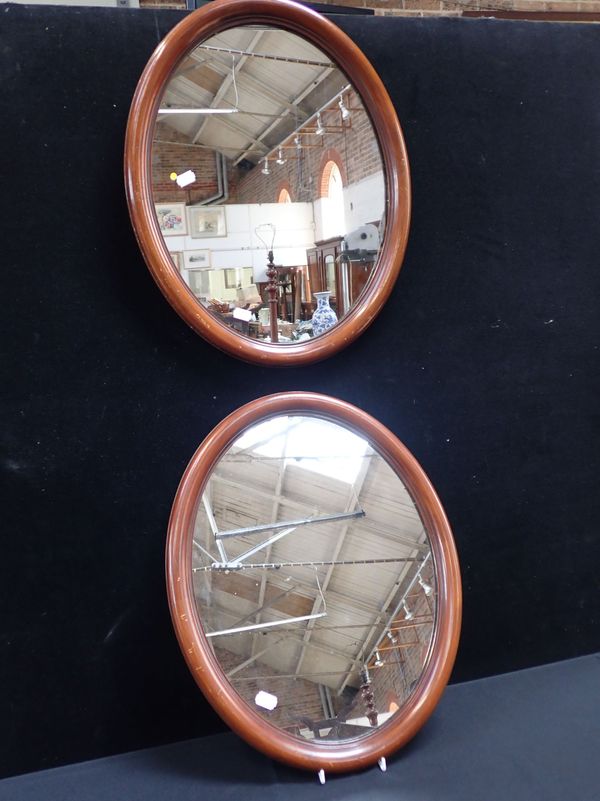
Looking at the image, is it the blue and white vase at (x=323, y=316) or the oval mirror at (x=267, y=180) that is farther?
the blue and white vase at (x=323, y=316)

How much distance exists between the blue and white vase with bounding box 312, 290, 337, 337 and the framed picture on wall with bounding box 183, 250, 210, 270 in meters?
0.21

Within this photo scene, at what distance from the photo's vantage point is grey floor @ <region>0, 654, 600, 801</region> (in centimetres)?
121

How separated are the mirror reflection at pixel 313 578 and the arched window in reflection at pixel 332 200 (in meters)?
0.35

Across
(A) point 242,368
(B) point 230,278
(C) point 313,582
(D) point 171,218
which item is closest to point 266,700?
(C) point 313,582

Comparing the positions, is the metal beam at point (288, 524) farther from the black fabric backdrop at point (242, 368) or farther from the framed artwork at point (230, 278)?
the framed artwork at point (230, 278)

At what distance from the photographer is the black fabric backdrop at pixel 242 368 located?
1.24m

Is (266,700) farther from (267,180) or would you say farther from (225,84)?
(225,84)

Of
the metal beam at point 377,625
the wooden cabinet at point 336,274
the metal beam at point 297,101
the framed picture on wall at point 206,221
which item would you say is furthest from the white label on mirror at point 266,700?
the metal beam at point 297,101

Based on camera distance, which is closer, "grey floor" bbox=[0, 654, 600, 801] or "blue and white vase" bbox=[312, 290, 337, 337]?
"grey floor" bbox=[0, 654, 600, 801]

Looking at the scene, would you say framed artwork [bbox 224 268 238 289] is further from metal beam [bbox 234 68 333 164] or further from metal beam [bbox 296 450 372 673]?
metal beam [bbox 296 450 372 673]

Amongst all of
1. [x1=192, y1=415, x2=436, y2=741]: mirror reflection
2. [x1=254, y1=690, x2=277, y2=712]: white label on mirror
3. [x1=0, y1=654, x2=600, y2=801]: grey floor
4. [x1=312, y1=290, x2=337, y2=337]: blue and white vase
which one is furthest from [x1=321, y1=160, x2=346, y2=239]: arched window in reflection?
[x1=0, y1=654, x2=600, y2=801]: grey floor

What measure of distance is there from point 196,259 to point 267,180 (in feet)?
0.62

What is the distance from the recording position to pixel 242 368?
1.35 m

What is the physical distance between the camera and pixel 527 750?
1.31 m
